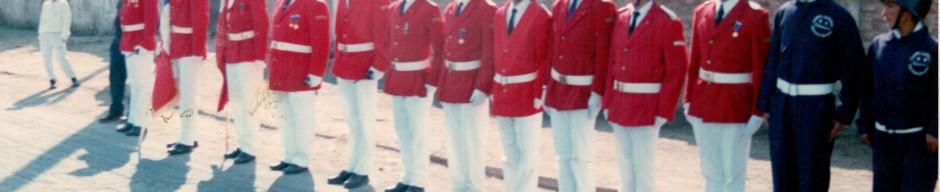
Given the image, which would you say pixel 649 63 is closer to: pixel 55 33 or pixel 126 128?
pixel 126 128

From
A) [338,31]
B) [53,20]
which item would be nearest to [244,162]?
[338,31]

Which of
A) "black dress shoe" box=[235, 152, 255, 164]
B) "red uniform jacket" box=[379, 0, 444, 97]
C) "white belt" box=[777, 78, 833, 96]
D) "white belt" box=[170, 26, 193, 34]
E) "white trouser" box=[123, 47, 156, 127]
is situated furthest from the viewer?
"white trouser" box=[123, 47, 156, 127]

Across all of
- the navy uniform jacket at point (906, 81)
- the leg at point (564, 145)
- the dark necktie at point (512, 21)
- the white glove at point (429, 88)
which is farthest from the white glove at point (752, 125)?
the white glove at point (429, 88)

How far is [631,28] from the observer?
6.45 meters

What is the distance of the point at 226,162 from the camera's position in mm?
9562

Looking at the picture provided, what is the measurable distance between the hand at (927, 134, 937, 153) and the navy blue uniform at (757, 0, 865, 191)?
1.30 feet

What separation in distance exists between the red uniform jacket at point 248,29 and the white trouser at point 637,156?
358cm

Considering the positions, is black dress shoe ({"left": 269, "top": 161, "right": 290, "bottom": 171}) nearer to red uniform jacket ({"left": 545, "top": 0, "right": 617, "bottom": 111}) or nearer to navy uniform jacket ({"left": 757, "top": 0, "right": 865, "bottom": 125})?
red uniform jacket ({"left": 545, "top": 0, "right": 617, "bottom": 111})

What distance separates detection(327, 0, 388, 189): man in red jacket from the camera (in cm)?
815

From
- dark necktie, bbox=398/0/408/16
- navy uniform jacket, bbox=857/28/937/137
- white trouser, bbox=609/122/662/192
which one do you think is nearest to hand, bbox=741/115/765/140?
white trouser, bbox=609/122/662/192

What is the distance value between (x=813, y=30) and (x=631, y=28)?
1056 millimetres

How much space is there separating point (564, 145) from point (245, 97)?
3.43 metres

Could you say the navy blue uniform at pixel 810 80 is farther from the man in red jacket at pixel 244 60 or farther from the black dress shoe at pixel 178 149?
the black dress shoe at pixel 178 149

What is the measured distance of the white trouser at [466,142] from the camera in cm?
748
